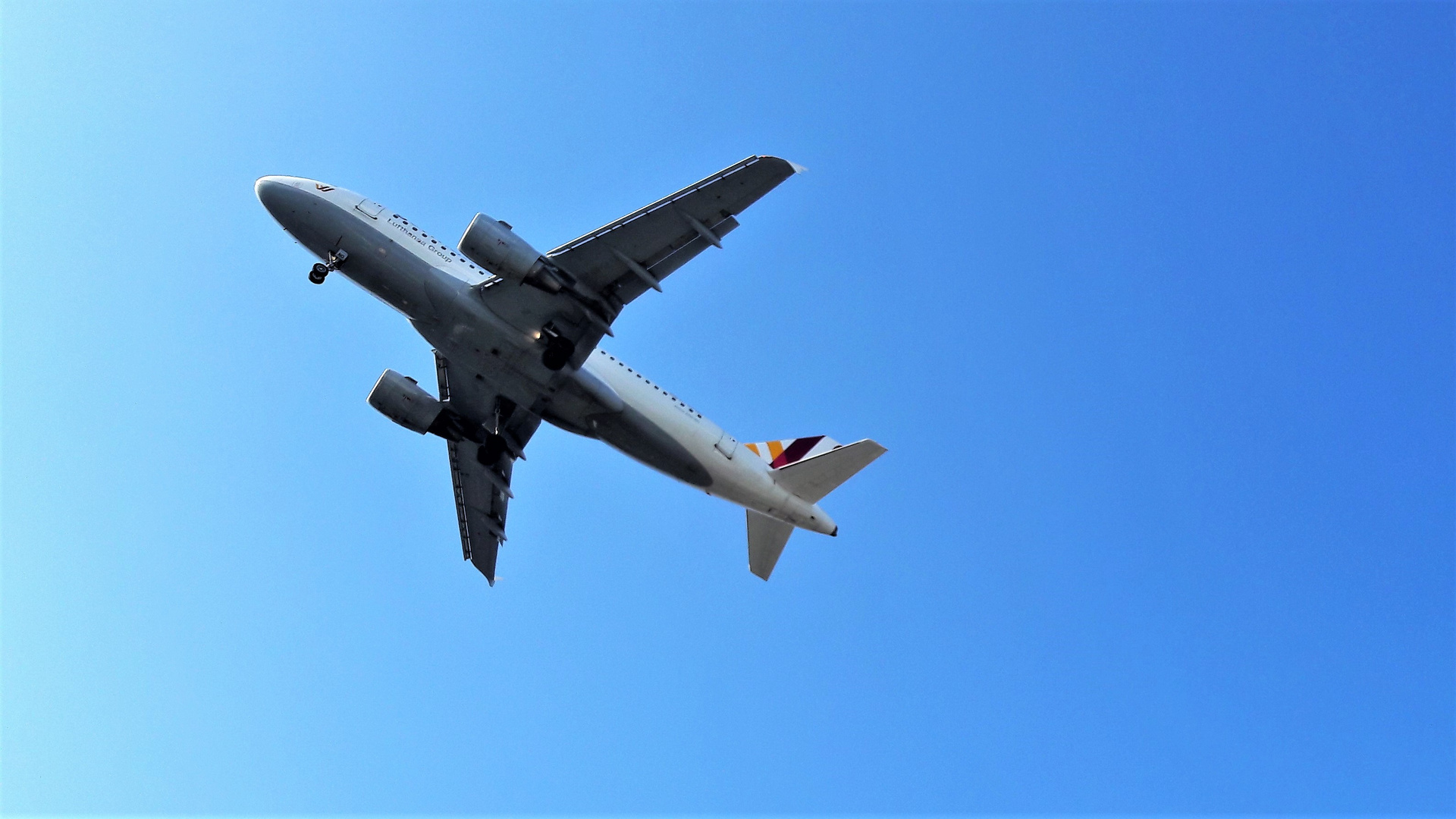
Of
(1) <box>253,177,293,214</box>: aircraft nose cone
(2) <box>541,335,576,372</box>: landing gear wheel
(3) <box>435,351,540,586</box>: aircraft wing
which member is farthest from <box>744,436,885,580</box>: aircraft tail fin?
(1) <box>253,177,293,214</box>: aircraft nose cone

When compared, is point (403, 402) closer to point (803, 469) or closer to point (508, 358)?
point (508, 358)

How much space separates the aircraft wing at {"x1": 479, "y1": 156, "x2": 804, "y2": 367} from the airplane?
0.04 m

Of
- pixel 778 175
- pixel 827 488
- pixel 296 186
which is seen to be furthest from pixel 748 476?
pixel 296 186

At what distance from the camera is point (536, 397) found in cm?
3634

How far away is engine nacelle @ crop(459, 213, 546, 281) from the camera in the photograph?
32219 millimetres

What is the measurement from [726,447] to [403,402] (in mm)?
11453

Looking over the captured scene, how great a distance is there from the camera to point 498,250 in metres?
32.3

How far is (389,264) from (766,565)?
16.3 metres

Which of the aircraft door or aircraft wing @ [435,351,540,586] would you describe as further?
aircraft wing @ [435,351,540,586]

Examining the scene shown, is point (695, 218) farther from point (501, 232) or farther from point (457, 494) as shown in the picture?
point (457, 494)

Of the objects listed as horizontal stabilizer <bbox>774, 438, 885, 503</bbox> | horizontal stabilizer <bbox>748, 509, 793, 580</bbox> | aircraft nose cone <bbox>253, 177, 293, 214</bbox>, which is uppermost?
aircraft nose cone <bbox>253, 177, 293, 214</bbox>

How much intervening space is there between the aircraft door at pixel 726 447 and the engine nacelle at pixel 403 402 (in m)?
10.4

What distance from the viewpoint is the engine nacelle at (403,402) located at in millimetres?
38656

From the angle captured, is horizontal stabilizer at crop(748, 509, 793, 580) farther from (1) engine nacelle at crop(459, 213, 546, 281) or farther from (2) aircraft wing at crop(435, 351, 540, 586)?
(1) engine nacelle at crop(459, 213, 546, 281)
